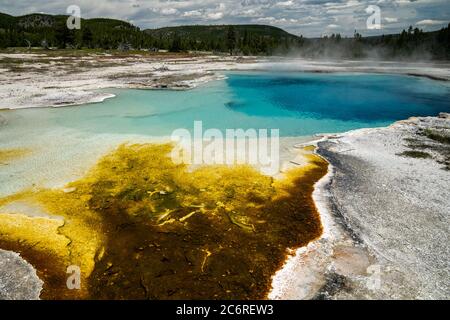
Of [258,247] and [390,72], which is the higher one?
[390,72]

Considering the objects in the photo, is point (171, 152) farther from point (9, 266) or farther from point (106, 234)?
point (9, 266)

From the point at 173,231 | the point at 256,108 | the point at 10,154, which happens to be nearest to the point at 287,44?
the point at 256,108

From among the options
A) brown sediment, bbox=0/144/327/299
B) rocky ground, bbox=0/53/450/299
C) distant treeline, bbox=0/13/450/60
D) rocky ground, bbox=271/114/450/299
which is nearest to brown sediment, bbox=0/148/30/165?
brown sediment, bbox=0/144/327/299

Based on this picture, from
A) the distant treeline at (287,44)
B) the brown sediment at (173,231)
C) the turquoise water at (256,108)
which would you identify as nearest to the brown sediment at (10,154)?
the brown sediment at (173,231)

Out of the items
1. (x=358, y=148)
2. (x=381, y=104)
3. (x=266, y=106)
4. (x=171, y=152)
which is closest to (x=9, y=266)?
(x=171, y=152)

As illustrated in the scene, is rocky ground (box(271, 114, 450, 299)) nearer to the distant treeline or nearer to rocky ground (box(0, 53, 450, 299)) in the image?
rocky ground (box(0, 53, 450, 299))

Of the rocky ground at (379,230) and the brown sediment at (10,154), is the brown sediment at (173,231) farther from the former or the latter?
the brown sediment at (10,154)
